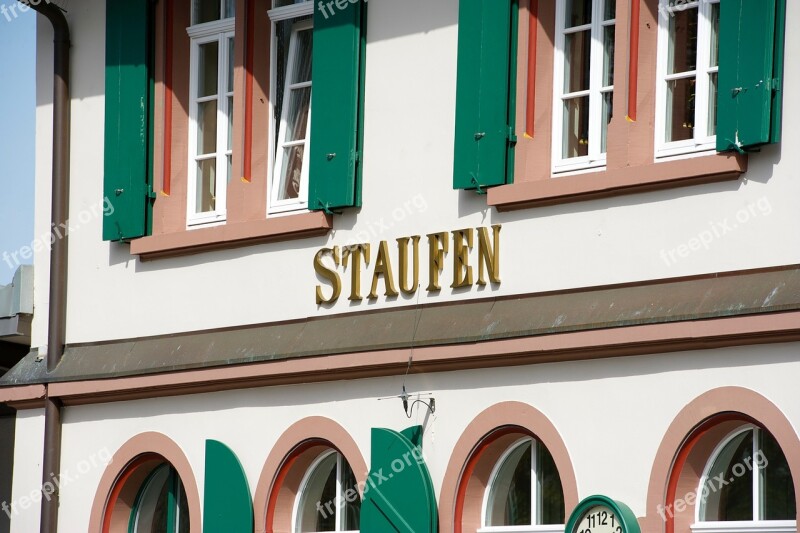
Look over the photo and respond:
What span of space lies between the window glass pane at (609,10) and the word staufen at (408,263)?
1.55m

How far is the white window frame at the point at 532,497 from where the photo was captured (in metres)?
11.3

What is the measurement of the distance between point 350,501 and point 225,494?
0.96 m

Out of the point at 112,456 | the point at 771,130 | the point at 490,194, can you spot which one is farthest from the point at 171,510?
the point at 771,130

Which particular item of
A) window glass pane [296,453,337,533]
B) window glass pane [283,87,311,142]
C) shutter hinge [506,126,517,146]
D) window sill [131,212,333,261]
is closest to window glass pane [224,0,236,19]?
window glass pane [283,87,311,142]

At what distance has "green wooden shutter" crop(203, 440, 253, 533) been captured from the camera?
12.7 metres

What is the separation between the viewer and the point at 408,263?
12.2 m

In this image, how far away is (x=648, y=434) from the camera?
10.6 meters

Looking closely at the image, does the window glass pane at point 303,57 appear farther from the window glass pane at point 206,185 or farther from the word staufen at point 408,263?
the word staufen at point 408,263

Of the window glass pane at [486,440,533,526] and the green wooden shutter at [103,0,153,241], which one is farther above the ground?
the green wooden shutter at [103,0,153,241]

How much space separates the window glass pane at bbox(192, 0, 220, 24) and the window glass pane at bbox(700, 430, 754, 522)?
5673 millimetres

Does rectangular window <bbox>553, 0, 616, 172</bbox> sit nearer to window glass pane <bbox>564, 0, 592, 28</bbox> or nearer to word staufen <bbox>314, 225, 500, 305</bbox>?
window glass pane <bbox>564, 0, 592, 28</bbox>

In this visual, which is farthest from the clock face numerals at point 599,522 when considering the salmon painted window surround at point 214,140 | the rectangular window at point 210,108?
the rectangular window at point 210,108

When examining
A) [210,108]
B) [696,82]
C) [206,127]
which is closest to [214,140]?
[206,127]

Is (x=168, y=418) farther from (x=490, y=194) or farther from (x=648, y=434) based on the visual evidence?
(x=648, y=434)
